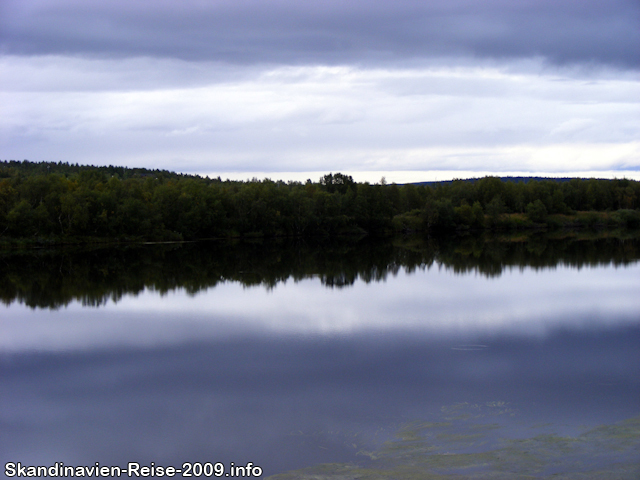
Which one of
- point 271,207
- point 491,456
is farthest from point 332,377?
point 271,207

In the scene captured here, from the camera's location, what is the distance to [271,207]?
60125mm

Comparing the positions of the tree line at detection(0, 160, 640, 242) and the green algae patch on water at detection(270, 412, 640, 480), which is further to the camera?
the tree line at detection(0, 160, 640, 242)

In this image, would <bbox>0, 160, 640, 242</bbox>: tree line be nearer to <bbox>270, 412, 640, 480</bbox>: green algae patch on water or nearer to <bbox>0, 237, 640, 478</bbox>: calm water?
<bbox>0, 237, 640, 478</bbox>: calm water

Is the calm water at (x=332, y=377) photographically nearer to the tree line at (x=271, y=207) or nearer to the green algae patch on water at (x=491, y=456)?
the green algae patch on water at (x=491, y=456)

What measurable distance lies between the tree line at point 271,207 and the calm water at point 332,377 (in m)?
26.4

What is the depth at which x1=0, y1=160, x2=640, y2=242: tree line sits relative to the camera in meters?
45.7

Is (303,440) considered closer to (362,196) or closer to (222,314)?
(222,314)

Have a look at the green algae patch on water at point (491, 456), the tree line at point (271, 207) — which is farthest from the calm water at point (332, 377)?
the tree line at point (271, 207)

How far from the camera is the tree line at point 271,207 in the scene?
45656 millimetres

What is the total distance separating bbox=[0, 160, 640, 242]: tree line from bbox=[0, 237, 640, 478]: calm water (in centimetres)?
2636

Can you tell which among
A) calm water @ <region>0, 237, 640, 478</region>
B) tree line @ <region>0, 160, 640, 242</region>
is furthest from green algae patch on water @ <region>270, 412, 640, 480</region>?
tree line @ <region>0, 160, 640, 242</region>

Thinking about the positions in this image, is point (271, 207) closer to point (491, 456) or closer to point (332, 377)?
point (332, 377)

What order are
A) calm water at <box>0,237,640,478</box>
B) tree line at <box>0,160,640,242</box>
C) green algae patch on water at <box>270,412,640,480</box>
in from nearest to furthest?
1. green algae patch on water at <box>270,412,640,480</box>
2. calm water at <box>0,237,640,478</box>
3. tree line at <box>0,160,640,242</box>

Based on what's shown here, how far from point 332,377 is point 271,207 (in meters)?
50.9
